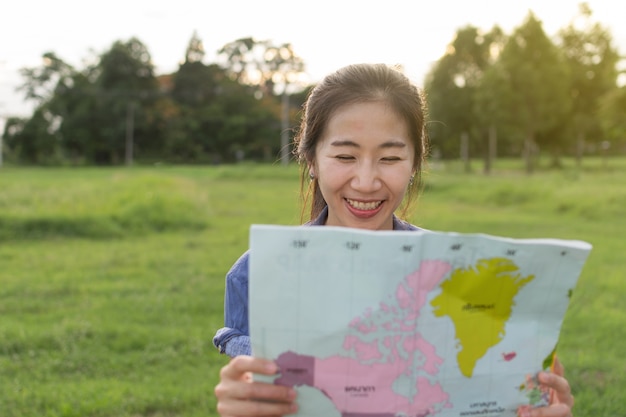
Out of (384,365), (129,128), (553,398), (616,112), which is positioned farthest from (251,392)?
(129,128)

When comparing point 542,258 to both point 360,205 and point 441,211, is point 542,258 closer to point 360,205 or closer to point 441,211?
point 360,205

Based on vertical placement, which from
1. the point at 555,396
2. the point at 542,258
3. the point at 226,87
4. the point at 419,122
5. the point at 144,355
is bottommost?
the point at 144,355

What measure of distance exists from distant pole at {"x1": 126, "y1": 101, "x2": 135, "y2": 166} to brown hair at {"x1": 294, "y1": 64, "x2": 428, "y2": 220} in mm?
37099

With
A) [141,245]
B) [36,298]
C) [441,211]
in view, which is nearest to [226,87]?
[441,211]

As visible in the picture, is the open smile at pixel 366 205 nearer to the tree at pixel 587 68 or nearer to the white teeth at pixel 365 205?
the white teeth at pixel 365 205

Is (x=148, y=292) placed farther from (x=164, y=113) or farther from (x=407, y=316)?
(x=164, y=113)

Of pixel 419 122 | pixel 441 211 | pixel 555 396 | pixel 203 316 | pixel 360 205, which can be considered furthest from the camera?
pixel 441 211

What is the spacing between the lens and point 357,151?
57.0 inches

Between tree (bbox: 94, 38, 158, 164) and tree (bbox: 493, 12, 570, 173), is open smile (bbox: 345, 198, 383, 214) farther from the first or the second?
tree (bbox: 94, 38, 158, 164)

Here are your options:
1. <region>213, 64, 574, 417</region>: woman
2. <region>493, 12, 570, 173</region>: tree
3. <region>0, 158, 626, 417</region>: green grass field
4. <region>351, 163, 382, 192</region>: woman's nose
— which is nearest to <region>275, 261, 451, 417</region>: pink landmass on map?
<region>213, 64, 574, 417</region>: woman

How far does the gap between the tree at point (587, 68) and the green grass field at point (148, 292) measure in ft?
43.8

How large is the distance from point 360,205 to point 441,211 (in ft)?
37.8

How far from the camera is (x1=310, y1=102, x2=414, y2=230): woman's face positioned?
145 cm

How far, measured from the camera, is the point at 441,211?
42.0ft
